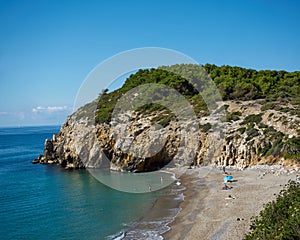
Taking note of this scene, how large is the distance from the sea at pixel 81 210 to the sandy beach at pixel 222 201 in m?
1.25

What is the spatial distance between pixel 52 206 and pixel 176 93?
34.5m

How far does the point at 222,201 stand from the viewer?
84.6ft

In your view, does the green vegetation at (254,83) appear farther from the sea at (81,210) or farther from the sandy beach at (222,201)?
the sea at (81,210)

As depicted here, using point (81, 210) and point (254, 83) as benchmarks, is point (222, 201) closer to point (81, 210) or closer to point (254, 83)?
point (81, 210)

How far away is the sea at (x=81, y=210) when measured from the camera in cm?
2169

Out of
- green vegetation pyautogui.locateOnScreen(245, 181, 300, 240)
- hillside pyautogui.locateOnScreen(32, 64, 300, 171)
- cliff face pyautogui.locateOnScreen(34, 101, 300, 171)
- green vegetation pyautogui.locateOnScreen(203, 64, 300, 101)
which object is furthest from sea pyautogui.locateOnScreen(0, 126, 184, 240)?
green vegetation pyautogui.locateOnScreen(203, 64, 300, 101)

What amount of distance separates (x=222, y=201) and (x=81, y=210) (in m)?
12.1

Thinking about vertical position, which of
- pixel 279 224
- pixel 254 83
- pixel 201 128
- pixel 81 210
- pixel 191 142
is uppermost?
pixel 254 83

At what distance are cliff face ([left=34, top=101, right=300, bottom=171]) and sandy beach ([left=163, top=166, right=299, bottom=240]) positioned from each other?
2802 mm

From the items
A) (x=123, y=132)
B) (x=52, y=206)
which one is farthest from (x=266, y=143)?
(x=52, y=206)

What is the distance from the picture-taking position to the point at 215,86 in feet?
185

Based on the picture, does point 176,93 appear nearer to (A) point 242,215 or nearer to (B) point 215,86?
(B) point 215,86

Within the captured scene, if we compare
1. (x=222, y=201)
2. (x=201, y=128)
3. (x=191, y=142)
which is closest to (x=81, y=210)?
(x=222, y=201)

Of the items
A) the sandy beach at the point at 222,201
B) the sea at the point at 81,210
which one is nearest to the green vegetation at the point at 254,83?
the sandy beach at the point at 222,201
